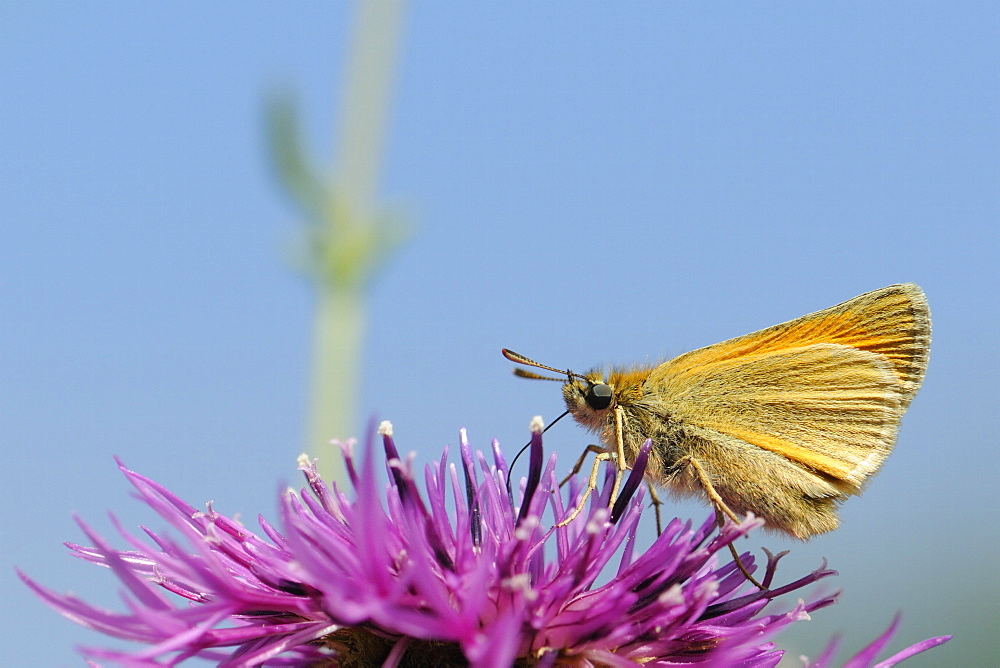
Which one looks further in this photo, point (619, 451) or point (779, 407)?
point (779, 407)

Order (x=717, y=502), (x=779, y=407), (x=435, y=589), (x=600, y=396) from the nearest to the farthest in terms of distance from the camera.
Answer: (x=435, y=589) → (x=717, y=502) → (x=600, y=396) → (x=779, y=407)

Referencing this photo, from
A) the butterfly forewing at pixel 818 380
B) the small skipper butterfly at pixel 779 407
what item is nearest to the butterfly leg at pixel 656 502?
the small skipper butterfly at pixel 779 407

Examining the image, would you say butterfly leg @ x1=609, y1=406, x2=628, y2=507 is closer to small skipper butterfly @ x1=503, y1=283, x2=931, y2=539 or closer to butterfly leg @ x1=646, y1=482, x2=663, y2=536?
small skipper butterfly @ x1=503, y1=283, x2=931, y2=539

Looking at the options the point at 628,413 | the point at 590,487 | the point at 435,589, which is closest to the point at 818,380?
the point at 628,413

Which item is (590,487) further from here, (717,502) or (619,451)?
(717,502)

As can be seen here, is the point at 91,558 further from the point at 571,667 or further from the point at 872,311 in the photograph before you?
the point at 872,311

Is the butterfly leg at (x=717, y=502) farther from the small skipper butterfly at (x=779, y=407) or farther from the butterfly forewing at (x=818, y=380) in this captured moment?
the butterfly forewing at (x=818, y=380)

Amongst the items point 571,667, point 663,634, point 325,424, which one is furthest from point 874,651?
point 325,424
